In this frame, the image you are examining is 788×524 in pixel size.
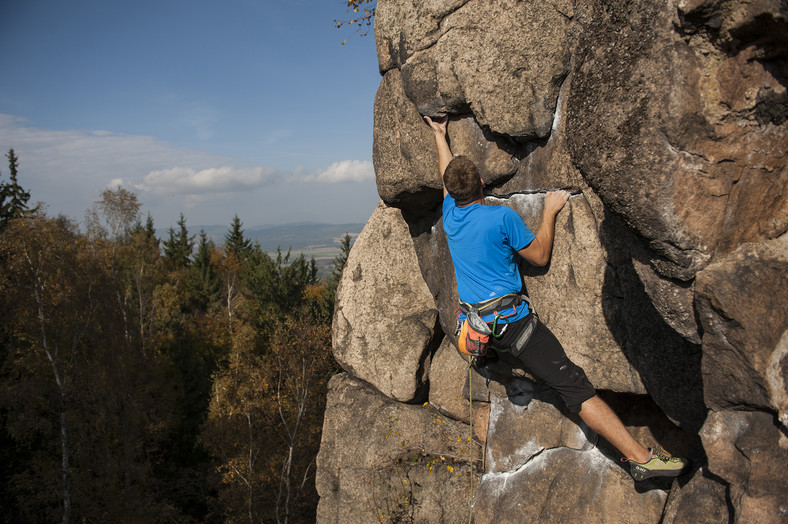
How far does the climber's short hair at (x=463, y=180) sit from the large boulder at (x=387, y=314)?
10.8 feet

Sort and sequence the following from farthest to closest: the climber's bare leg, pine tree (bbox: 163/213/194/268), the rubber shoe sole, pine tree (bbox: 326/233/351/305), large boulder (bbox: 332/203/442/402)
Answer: pine tree (bbox: 163/213/194/268), pine tree (bbox: 326/233/351/305), large boulder (bbox: 332/203/442/402), the climber's bare leg, the rubber shoe sole

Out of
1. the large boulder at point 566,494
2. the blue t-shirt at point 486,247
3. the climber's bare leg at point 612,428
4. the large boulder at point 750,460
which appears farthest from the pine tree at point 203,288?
the large boulder at point 750,460

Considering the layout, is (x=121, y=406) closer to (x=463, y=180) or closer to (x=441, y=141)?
(x=441, y=141)

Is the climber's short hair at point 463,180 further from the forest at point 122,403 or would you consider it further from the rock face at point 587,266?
the forest at point 122,403

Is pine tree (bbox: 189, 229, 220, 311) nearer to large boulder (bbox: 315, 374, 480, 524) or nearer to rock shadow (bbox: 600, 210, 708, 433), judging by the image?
large boulder (bbox: 315, 374, 480, 524)

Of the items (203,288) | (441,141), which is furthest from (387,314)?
(203,288)

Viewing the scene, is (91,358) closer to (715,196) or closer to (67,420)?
(67,420)

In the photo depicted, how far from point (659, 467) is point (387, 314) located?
4622 millimetres

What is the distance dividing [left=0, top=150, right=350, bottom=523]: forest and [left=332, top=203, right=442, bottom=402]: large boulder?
478 inches

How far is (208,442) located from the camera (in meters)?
23.2

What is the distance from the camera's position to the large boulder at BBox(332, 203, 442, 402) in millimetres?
7840

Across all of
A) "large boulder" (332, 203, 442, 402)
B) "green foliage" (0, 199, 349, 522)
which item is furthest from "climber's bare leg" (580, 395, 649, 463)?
"green foliage" (0, 199, 349, 522)

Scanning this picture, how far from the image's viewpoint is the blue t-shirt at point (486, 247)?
4.54 meters

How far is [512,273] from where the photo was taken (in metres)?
Answer: 4.85
